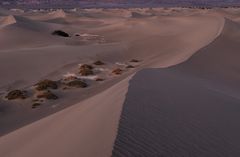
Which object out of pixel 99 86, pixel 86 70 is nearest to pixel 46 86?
pixel 99 86

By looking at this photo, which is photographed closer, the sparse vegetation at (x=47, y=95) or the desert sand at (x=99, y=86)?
the desert sand at (x=99, y=86)

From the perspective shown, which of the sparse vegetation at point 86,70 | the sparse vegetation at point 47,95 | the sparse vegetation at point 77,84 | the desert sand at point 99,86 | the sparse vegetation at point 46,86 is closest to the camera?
the desert sand at point 99,86

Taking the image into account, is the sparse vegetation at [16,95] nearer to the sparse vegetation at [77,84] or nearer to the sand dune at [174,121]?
the sparse vegetation at [77,84]

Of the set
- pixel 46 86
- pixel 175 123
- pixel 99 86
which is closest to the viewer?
pixel 175 123

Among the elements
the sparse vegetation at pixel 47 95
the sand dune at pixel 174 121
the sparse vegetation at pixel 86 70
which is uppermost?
the sand dune at pixel 174 121

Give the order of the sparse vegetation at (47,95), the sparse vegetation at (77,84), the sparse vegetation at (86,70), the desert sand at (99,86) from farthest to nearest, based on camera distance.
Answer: the sparse vegetation at (86,70) < the sparse vegetation at (77,84) < the sparse vegetation at (47,95) < the desert sand at (99,86)

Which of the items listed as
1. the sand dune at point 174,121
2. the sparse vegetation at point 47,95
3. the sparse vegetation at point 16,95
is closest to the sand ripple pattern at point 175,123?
the sand dune at point 174,121

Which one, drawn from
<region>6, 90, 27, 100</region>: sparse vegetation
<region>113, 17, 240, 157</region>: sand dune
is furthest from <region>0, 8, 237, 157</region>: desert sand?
<region>6, 90, 27, 100</region>: sparse vegetation

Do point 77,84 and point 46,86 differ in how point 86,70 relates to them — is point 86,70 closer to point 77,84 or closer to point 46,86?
point 77,84

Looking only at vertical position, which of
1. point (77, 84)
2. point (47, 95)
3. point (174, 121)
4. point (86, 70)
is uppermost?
point (174, 121)

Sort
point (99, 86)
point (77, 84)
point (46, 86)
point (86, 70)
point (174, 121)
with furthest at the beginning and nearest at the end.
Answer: point (86, 70)
point (77, 84)
point (99, 86)
point (46, 86)
point (174, 121)

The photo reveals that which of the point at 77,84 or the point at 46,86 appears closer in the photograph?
the point at 46,86

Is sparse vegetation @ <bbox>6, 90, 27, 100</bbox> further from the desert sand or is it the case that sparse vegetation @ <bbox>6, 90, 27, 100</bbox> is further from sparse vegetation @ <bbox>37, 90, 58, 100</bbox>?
sparse vegetation @ <bbox>37, 90, 58, 100</bbox>
